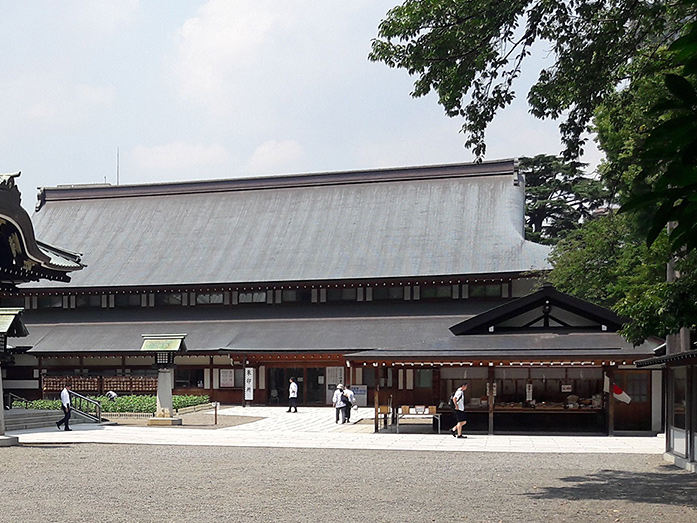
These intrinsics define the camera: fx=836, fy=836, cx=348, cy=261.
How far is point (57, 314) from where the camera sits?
43.0 meters

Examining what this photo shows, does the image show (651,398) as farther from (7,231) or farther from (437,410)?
(7,231)

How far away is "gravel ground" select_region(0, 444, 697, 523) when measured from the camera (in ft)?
37.4

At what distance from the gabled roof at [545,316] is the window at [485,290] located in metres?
11.8

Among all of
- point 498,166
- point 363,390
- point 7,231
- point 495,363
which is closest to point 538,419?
point 495,363

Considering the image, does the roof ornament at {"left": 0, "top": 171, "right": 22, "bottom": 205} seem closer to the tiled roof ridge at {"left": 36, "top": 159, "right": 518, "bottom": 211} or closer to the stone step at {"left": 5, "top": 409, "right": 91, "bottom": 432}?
the stone step at {"left": 5, "top": 409, "right": 91, "bottom": 432}

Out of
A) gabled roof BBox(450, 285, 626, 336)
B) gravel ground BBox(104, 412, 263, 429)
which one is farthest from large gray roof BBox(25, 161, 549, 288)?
gabled roof BBox(450, 285, 626, 336)

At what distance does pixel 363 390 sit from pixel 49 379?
1440cm

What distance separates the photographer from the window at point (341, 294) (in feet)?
131

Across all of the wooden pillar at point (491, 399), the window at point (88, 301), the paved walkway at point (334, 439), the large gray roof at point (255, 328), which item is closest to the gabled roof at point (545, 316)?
the wooden pillar at point (491, 399)

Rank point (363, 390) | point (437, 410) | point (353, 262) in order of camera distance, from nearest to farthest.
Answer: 1. point (437, 410)
2. point (363, 390)
3. point (353, 262)

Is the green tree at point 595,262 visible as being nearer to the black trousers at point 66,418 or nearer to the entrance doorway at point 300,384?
A: the entrance doorway at point 300,384

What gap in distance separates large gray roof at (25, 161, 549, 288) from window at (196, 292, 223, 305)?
1.10 meters

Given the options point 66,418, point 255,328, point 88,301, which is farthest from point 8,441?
point 88,301

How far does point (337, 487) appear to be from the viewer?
46.2 feet
